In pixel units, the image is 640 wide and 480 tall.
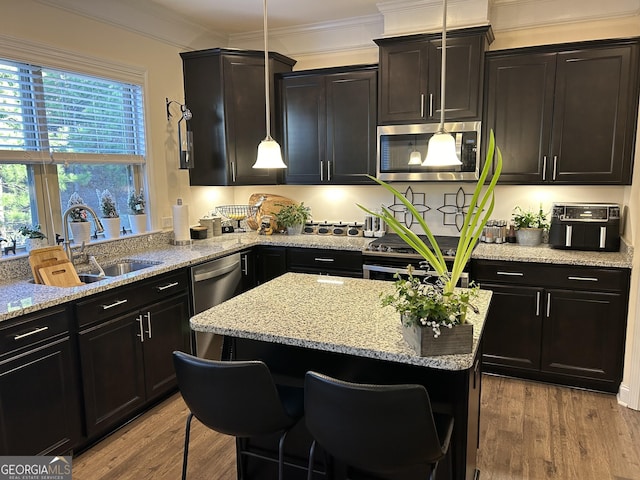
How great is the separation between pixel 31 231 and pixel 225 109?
185 centimetres

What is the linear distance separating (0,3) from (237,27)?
6.78ft

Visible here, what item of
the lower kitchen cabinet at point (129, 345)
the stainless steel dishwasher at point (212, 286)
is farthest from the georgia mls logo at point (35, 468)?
the stainless steel dishwasher at point (212, 286)

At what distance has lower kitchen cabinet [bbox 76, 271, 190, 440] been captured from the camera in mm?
2586

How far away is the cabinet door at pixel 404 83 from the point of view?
369 centimetres

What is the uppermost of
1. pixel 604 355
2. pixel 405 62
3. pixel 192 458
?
pixel 405 62

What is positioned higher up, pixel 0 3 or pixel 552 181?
pixel 0 3

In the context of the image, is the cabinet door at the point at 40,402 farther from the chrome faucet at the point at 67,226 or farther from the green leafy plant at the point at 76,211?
the green leafy plant at the point at 76,211

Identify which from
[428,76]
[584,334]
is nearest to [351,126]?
[428,76]

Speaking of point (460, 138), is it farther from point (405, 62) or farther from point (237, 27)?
point (237, 27)

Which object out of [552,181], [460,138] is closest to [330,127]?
[460,138]

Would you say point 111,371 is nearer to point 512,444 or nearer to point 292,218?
point 292,218

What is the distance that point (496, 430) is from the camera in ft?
9.20

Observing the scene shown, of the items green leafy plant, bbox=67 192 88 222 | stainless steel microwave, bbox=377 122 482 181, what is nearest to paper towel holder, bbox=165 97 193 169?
green leafy plant, bbox=67 192 88 222

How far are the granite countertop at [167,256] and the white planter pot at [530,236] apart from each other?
0.23 feet
